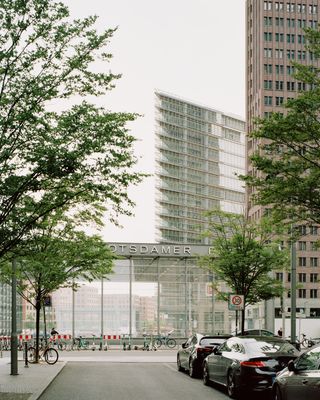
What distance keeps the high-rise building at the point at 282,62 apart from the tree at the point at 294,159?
363ft

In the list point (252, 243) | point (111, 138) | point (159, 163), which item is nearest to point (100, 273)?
point (252, 243)

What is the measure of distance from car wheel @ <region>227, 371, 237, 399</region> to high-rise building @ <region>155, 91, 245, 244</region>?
136 m

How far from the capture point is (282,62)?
5271 inches

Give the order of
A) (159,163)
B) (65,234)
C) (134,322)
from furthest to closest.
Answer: (159,163) < (134,322) < (65,234)

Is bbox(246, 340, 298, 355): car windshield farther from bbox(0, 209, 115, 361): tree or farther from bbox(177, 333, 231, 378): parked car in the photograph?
bbox(0, 209, 115, 361): tree

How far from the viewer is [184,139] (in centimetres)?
16850

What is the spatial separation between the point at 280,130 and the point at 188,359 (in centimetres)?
928

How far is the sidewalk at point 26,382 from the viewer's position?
57.8 feet

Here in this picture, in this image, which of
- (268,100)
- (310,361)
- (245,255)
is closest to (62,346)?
(245,255)

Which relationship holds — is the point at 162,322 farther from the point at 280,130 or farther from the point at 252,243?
the point at 280,130

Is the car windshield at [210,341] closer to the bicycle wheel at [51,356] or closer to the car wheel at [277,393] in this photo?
the bicycle wheel at [51,356]

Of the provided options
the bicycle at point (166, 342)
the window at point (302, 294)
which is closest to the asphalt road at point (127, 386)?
the bicycle at point (166, 342)

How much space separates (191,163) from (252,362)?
6080 inches

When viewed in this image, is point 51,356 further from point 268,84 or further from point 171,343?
point 268,84
